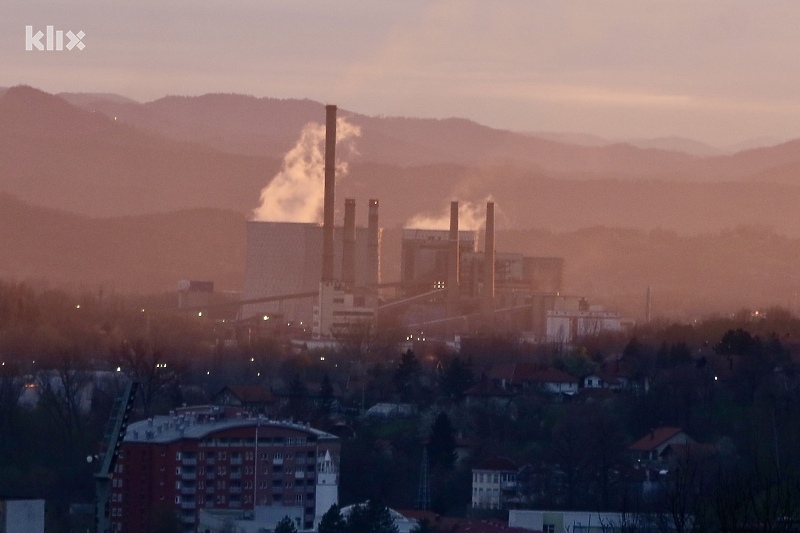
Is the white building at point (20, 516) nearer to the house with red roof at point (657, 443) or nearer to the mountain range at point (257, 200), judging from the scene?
the house with red roof at point (657, 443)

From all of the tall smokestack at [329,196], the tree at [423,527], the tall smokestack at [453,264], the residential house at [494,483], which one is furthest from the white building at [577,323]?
the tree at [423,527]

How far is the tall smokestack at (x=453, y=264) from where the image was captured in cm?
4919

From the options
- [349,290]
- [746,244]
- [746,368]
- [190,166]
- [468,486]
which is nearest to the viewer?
[468,486]

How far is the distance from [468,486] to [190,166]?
9743 cm

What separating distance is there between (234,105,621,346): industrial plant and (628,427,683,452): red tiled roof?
61.8ft

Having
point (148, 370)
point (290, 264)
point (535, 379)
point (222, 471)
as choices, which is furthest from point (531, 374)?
point (290, 264)

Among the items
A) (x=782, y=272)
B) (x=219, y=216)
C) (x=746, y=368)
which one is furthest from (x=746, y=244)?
(x=746, y=368)

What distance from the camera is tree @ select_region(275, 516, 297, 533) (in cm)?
1991

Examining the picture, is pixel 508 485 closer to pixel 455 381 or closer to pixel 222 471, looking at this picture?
pixel 222 471

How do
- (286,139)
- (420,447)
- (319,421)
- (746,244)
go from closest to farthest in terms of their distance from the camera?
(420,447) → (319,421) → (746,244) → (286,139)

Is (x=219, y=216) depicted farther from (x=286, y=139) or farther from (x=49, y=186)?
(x=286, y=139)

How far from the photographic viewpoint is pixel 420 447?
85.1 ft

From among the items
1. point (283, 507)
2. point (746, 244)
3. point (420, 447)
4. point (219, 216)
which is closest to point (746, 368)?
point (420, 447)

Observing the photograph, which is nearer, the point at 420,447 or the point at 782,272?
the point at 420,447
